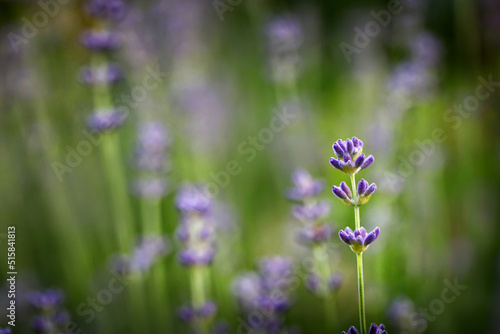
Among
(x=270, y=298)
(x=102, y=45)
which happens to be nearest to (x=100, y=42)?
(x=102, y=45)

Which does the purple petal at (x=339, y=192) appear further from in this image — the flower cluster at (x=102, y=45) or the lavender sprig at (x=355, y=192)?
the flower cluster at (x=102, y=45)

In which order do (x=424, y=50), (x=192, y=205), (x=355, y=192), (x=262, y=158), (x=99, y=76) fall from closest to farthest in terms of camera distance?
(x=355, y=192)
(x=192, y=205)
(x=99, y=76)
(x=424, y=50)
(x=262, y=158)

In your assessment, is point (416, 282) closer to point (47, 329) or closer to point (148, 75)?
point (47, 329)

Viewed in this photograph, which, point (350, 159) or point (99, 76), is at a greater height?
point (99, 76)

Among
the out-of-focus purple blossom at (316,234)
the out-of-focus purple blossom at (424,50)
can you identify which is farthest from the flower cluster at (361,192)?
the out-of-focus purple blossom at (424,50)

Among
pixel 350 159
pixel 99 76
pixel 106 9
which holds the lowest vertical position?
pixel 350 159

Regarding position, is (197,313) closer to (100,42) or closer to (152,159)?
(152,159)

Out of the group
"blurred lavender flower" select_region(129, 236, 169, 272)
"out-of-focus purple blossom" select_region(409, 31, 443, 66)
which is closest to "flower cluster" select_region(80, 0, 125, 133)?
"blurred lavender flower" select_region(129, 236, 169, 272)
